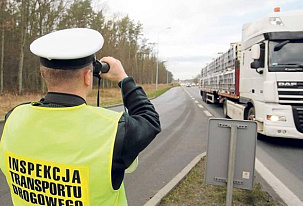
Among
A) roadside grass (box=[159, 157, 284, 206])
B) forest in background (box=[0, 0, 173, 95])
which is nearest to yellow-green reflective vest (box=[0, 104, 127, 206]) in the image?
roadside grass (box=[159, 157, 284, 206])

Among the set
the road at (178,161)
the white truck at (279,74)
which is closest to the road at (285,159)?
the road at (178,161)

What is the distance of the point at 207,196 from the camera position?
12.4 ft

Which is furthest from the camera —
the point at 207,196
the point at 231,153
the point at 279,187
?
the point at 279,187

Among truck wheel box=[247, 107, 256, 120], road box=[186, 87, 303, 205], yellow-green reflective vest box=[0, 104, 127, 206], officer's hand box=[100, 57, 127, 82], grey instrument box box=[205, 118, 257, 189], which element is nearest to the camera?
yellow-green reflective vest box=[0, 104, 127, 206]

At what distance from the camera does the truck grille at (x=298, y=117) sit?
6523mm

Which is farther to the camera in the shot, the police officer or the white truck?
the white truck

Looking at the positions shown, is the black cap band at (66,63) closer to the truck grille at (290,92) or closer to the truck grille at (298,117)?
the truck grille at (290,92)

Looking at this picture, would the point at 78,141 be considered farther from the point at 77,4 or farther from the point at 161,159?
the point at 77,4

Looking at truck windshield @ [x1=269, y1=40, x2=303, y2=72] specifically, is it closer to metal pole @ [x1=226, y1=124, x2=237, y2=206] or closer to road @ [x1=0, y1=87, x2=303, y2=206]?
road @ [x1=0, y1=87, x2=303, y2=206]

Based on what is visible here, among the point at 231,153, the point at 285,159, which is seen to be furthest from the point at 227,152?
the point at 285,159

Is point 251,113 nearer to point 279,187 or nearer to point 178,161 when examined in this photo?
point 178,161

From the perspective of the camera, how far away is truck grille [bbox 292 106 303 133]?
21.4 ft

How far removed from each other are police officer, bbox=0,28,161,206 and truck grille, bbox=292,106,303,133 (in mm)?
6353

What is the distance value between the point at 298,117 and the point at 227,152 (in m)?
4.36
